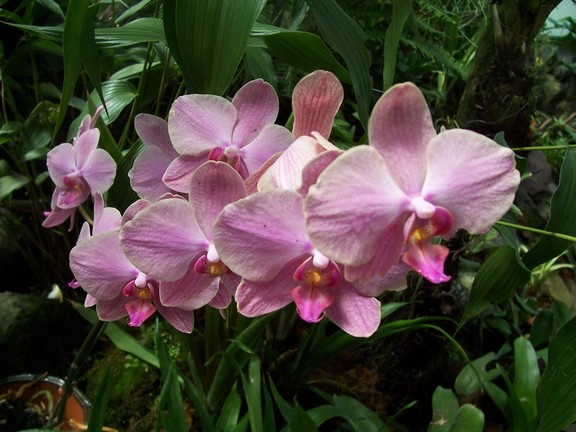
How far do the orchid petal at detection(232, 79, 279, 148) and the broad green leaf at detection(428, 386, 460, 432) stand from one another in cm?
64

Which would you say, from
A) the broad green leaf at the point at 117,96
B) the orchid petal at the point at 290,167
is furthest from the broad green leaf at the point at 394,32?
the broad green leaf at the point at 117,96

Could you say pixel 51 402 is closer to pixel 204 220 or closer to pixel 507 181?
pixel 204 220

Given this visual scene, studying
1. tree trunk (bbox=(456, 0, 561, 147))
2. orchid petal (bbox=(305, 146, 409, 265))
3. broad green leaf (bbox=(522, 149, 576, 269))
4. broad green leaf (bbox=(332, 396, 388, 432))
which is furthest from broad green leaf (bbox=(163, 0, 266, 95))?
broad green leaf (bbox=(332, 396, 388, 432))

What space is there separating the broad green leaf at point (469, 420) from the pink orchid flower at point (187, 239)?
1.73ft

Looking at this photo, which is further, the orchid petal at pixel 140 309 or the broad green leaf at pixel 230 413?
the broad green leaf at pixel 230 413

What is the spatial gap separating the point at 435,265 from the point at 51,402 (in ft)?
3.18

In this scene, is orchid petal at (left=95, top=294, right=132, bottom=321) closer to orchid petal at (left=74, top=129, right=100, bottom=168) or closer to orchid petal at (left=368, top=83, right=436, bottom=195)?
orchid petal at (left=74, top=129, right=100, bottom=168)

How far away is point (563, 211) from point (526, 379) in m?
0.50

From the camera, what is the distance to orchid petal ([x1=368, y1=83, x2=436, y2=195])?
277mm

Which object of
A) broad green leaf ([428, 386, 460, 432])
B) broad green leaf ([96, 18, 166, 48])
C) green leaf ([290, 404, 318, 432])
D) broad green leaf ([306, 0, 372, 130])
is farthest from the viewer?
broad green leaf ([428, 386, 460, 432])

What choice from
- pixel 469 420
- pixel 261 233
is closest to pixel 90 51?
pixel 261 233

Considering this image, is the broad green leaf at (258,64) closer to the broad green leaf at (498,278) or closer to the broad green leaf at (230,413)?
the broad green leaf at (498,278)

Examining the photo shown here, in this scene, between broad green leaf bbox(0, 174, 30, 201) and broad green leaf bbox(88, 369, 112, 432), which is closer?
broad green leaf bbox(88, 369, 112, 432)

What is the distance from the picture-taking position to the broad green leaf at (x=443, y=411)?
818mm
